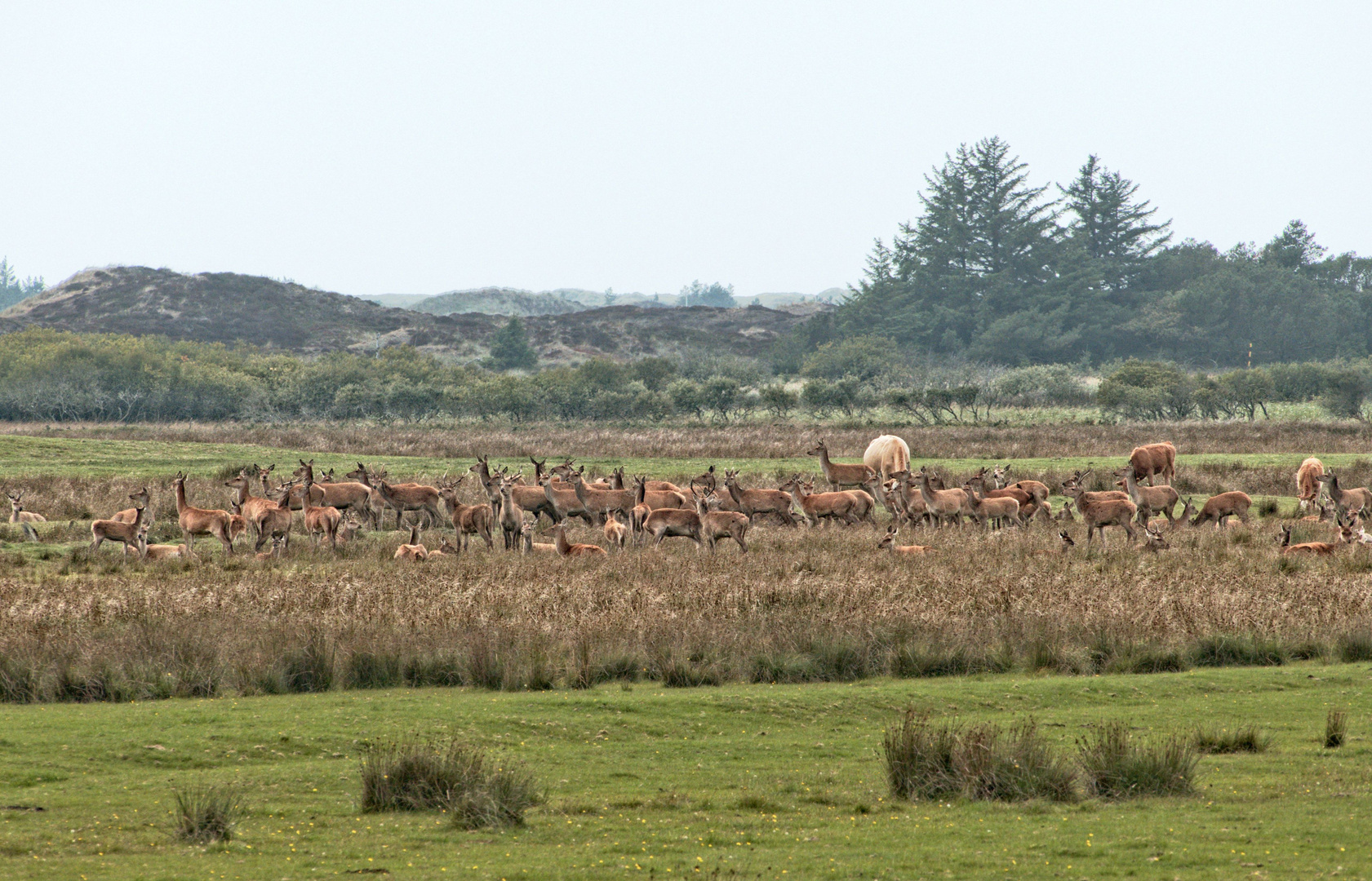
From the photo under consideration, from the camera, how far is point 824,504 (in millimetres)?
26250

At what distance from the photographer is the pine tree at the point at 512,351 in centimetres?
11788

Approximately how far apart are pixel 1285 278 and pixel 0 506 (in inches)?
4349

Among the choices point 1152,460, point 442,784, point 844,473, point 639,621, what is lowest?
point 442,784

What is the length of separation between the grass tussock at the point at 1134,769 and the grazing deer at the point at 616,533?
13.7m

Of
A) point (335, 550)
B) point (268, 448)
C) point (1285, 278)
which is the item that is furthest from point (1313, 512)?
point (1285, 278)

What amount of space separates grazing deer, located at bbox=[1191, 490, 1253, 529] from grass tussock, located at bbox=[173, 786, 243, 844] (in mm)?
21038

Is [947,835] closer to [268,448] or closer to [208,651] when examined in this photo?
[208,651]

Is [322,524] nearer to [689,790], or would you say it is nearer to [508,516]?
[508,516]

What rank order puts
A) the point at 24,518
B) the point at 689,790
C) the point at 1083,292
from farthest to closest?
the point at 1083,292 < the point at 24,518 < the point at 689,790

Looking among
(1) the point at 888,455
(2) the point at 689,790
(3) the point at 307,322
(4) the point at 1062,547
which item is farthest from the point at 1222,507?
(3) the point at 307,322

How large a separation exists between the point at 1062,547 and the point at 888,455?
12.0 metres

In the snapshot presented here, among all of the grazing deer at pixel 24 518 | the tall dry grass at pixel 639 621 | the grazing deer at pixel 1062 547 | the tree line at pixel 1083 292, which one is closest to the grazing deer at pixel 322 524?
the tall dry grass at pixel 639 621

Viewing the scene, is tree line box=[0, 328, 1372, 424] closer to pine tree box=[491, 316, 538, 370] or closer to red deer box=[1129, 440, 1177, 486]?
pine tree box=[491, 316, 538, 370]

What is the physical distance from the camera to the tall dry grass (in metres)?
13.4
